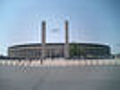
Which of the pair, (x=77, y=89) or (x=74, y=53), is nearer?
(x=77, y=89)

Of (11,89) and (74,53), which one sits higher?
(11,89)

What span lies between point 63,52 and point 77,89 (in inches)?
931

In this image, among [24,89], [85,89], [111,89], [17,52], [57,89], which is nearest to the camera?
[111,89]

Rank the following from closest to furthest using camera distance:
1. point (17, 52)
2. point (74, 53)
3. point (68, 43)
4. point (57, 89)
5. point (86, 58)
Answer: point (57, 89), point (17, 52), point (86, 58), point (74, 53), point (68, 43)

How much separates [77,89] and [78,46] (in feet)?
75.3

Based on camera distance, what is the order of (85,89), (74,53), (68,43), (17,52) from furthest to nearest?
1. (68,43)
2. (74,53)
3. (17,52)
4. (85,89)

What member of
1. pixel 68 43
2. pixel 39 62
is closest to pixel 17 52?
pixel 39 62

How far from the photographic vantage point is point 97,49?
24922mm

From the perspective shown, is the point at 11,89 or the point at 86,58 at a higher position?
the point at 11,89

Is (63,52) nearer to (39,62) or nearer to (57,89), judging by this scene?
(39,62)

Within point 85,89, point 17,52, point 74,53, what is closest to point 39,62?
point 17,52

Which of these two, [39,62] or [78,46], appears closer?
[39,62]

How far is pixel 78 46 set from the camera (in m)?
25.7

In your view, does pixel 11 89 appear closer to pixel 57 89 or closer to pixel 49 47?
pixel 57 89
